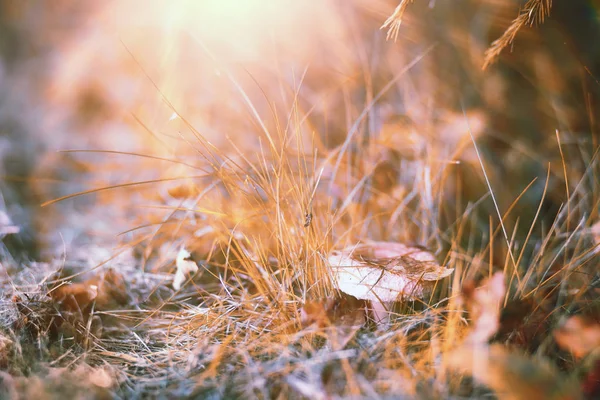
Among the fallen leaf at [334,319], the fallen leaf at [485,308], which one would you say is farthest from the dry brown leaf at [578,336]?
the fallen leaf at [334,319]

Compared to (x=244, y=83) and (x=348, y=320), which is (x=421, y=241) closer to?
(x=348, y=320)

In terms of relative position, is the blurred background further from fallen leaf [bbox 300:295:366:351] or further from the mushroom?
fallen leaf [bbox 300:295:366:351]

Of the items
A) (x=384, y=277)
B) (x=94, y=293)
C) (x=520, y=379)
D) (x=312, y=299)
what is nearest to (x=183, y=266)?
(x=94, y=293)

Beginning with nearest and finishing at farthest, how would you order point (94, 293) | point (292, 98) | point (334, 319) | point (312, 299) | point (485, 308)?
1. point (485, 308)
2. point (334, 319)
3. point (312, 299)
4. point (94, 293)
5. point (292, 98)

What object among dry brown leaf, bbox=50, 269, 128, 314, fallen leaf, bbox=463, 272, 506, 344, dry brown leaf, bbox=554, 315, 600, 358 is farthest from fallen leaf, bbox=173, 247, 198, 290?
dry brown leaf, bbox=554, 315, 600, 358

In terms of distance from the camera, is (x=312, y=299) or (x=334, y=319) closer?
(x=334, y=319)

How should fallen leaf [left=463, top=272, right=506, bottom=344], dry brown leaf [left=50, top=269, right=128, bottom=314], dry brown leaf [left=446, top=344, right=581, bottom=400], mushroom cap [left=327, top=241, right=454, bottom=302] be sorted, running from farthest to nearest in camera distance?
dry brown leaf [left=50, top=269, right=128, bottom=314] → mushroom cap [left=327, top=241, right=454, bottom=302] → fallen leaf [left=463, top=272, right=506, bottom=344] → dry brown leaf [left=446, top=344, right=581, bottom=400]

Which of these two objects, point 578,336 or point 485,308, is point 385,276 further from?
point 578,336
